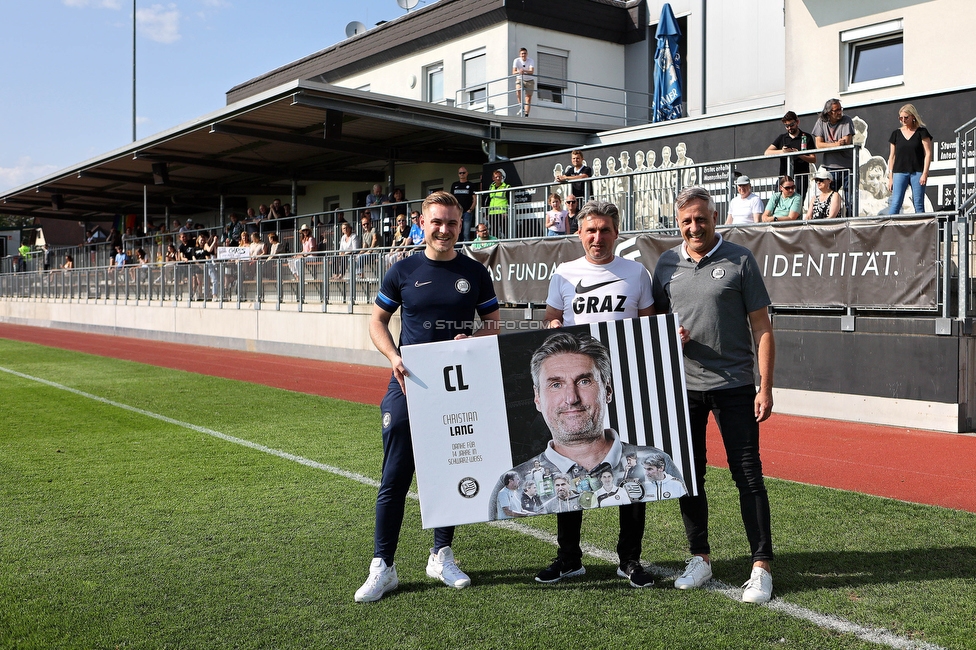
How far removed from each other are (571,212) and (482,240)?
2090 mm

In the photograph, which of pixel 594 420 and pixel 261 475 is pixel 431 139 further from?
pixel 594 420

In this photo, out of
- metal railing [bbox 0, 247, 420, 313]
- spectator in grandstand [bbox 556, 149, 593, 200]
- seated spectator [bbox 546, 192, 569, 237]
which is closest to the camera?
seated spectator [bbox 546, 192, 569, 237]

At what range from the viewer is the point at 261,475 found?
7.78 meters

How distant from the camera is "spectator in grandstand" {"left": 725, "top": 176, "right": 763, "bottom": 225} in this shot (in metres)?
12.8

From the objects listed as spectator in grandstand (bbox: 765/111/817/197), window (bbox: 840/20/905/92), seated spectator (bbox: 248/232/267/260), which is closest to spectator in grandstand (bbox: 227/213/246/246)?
seated spectator (bbox: 248/232/267/260)

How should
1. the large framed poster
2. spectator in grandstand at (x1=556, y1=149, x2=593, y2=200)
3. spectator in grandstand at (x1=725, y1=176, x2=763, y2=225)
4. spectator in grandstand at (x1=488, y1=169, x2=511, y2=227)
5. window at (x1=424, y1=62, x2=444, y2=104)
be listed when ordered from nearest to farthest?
the large framed poster, spectator in grandstand at (x1=725, y1=176, x2=763, y2=225), spectator in grandstand at (x1=556, y1=149, x2=593, y2=200), spectator in grandstand at (x1=488, y1=169, x2=511, y2=227), window at (x1=424, y1=62, x2=444, y2=104)

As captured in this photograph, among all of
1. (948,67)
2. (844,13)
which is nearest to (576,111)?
(844,13)

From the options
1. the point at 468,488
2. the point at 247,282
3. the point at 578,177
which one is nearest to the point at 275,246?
the point at 247,282

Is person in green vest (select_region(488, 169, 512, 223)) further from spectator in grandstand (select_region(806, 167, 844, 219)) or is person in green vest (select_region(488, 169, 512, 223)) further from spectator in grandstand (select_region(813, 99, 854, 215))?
spectator in grandstand (select_region(806, 167, 844, 219))

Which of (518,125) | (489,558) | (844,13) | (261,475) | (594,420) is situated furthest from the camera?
(518,125)

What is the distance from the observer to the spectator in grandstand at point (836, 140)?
12.0 m

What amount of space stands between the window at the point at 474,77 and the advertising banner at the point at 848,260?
16323mm

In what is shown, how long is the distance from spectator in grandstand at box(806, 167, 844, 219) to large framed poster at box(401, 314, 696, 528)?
26.2 ft

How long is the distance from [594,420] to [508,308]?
36.8 ft
